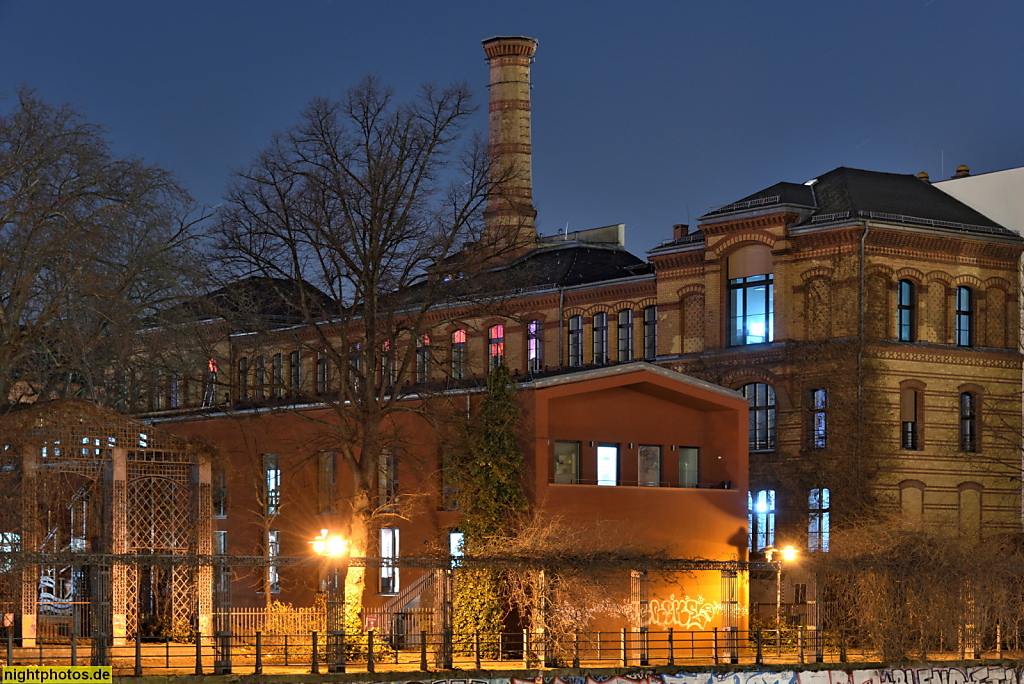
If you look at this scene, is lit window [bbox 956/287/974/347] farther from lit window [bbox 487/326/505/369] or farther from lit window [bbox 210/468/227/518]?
lit window [bbox 210/468/227/518]

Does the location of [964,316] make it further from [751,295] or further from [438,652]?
[438,652]

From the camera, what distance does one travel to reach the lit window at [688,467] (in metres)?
45.3

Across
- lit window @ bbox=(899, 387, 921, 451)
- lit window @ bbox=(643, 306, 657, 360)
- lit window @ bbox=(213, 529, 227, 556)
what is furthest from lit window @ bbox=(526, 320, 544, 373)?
lit window @ bbox=(213, 529, 227, 556)

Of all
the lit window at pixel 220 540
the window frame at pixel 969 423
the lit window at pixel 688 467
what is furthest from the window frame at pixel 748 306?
the lit window at pixel 220 540

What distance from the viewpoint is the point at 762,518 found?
52.9m

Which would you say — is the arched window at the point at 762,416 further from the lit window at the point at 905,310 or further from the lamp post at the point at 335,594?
the lamp post at the point at 335,594

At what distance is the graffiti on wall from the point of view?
3325 cm

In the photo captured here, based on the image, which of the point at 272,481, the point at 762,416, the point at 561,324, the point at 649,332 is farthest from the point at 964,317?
the point at 272,481

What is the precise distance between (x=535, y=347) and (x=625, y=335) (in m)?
4.52

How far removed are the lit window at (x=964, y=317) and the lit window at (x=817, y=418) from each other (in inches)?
211

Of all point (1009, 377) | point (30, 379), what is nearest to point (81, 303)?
point (30, 379)

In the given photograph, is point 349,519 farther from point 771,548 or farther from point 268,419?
point 771,548

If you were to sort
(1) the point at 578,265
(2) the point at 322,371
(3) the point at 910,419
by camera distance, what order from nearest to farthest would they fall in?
(3) the point at 910,419 < (1) the point at 578,265 < (2) the point at 322,371

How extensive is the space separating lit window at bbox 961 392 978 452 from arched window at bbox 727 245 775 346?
6.77 meters
